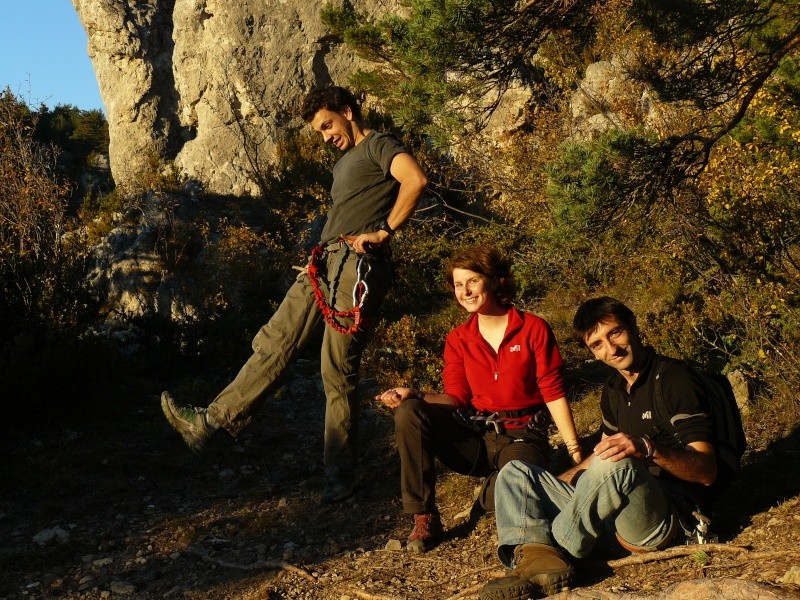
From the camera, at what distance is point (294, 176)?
15.1 meters

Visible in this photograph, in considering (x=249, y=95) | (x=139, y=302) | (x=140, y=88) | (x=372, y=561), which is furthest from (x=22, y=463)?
(x=140, y=88)

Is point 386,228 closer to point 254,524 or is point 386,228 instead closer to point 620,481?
point 254,524

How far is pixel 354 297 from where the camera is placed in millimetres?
4586

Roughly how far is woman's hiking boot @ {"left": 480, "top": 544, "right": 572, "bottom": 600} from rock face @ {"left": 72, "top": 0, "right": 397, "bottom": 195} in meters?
14.4

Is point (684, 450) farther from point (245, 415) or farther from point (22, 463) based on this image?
point (22, 463)

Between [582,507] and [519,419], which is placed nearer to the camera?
[582,507]

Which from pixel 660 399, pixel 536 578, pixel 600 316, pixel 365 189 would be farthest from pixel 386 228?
pixel 536 578

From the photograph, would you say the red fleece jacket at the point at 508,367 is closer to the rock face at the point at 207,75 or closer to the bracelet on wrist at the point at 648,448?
the bracelet on wrist at the point at 648,448

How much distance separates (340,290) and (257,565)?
4.74 feet

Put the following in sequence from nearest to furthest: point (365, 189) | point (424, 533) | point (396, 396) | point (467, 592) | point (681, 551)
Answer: point (681, 551) → point (467, 592) → point (396, 396) → point (424, 533) → point (365, 189)

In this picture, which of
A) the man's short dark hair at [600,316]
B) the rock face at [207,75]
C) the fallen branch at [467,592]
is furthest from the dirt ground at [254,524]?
the rock face at [207,75]

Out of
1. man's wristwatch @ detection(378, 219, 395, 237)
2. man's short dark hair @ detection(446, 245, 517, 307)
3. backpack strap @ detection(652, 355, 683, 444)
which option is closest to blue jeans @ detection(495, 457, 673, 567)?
backpack strap @ detection(652, 355, 683, 444)

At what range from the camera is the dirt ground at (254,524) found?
11.9ft

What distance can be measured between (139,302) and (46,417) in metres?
6.07
